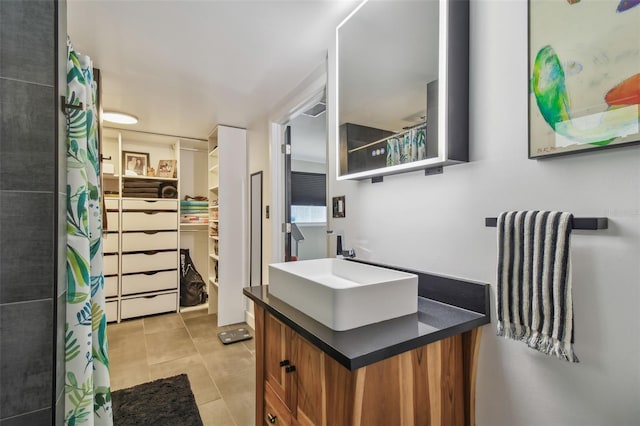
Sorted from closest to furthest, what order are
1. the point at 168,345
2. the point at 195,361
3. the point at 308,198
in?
the point at 195,361, the point at 168,345, the point at 308,198

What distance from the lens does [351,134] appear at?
4.93 ft

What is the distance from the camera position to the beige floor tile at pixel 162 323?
3.24 m

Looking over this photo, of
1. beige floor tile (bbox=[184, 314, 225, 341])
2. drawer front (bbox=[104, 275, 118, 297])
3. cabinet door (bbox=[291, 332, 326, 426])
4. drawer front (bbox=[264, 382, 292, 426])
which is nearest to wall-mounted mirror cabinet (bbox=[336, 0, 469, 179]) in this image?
cabinet door (bbox=[291, 332, 326, 426])

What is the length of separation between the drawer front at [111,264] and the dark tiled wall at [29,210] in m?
3.11

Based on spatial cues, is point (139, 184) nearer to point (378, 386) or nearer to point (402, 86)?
point (402, 86)

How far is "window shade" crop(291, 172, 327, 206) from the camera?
4.96m

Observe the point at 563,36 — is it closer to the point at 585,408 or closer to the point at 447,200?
the point at 447,200

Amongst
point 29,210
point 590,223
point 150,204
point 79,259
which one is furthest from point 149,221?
point 590,223

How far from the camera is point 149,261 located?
12.0ft

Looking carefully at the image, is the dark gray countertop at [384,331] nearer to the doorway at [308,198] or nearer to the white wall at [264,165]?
the white wall at [264,165]

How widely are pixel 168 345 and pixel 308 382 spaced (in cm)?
251

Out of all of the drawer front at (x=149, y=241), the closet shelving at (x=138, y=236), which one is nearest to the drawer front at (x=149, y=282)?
the closet shelving at (x=138, y=236)

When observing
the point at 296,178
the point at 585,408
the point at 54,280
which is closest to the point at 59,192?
the point at 54,280

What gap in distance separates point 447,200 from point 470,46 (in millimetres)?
564
